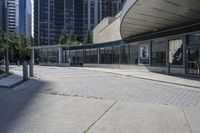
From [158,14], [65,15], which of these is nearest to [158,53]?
[158,14]

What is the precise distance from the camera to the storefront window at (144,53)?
116ft

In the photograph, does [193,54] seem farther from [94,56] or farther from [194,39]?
[94,56]

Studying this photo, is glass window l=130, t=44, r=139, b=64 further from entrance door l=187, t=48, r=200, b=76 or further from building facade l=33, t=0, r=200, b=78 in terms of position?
entrance door l=187, t=48, r=200, b=76

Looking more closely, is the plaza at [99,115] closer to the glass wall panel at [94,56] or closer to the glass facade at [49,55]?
the glass wall panel at [94,56]

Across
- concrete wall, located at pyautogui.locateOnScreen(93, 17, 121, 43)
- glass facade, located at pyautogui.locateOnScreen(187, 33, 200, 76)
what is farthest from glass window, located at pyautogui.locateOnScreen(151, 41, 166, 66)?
concrete wall, located at pyautogui.locateOnScreen(93, 17, 121, 43)

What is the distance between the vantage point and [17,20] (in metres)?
48.3

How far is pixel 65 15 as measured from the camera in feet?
395

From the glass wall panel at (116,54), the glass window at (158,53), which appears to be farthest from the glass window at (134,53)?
the glass wall panel at (116,54)

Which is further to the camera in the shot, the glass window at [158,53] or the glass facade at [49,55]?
the glass facade at [49,55]

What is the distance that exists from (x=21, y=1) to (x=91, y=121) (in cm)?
4095

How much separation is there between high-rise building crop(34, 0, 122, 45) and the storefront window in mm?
78128

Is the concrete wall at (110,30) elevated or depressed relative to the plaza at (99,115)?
elevated

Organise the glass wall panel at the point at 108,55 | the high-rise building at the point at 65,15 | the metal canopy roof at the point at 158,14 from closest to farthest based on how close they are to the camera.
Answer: the metal canopy roof at the point at 158,14, the glass wall panel at the point at 108,55, the high-rise building at the point at 65,15

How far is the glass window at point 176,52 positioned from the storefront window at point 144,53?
544 centimetres
